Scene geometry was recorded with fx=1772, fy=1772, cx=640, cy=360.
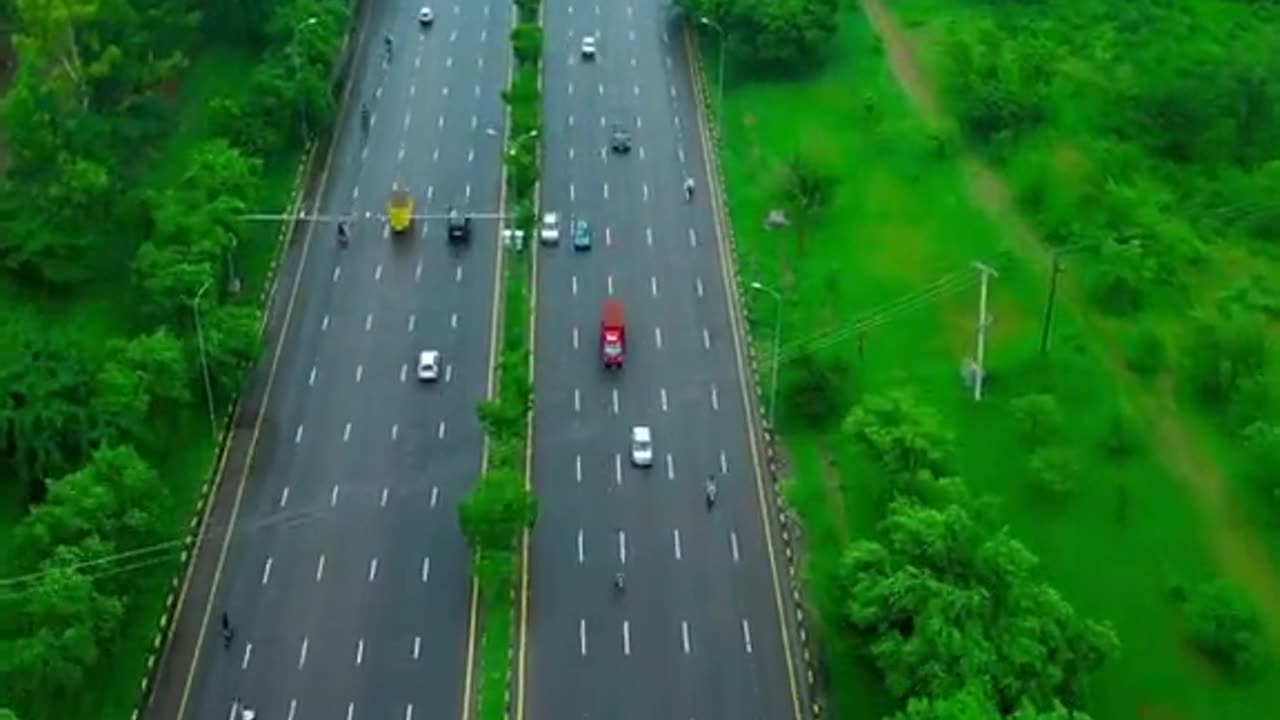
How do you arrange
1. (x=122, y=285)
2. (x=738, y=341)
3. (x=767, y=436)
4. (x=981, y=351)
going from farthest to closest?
(x=122, y=285) < (x=738, y=341) < (x=981, y=351) < (x=767, y=436)

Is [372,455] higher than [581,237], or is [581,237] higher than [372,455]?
[372,455]

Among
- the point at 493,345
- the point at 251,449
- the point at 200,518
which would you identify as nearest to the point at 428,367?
the point at 493,345

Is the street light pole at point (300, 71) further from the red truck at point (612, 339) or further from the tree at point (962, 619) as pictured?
the tree at point (962, 619)

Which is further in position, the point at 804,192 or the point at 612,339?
the point at 804,192

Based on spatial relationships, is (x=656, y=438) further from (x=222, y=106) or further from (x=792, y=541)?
(x=222, y=106)

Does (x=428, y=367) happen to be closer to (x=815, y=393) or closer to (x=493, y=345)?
(x=493, y=345)

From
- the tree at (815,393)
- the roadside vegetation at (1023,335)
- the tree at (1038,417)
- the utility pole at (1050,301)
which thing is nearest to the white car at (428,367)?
the roadside vegetation at (1023,335)

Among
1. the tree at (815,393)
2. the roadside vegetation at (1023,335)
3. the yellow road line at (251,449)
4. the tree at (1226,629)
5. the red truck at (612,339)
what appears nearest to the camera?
the roadside vegetation at (1023,335)
